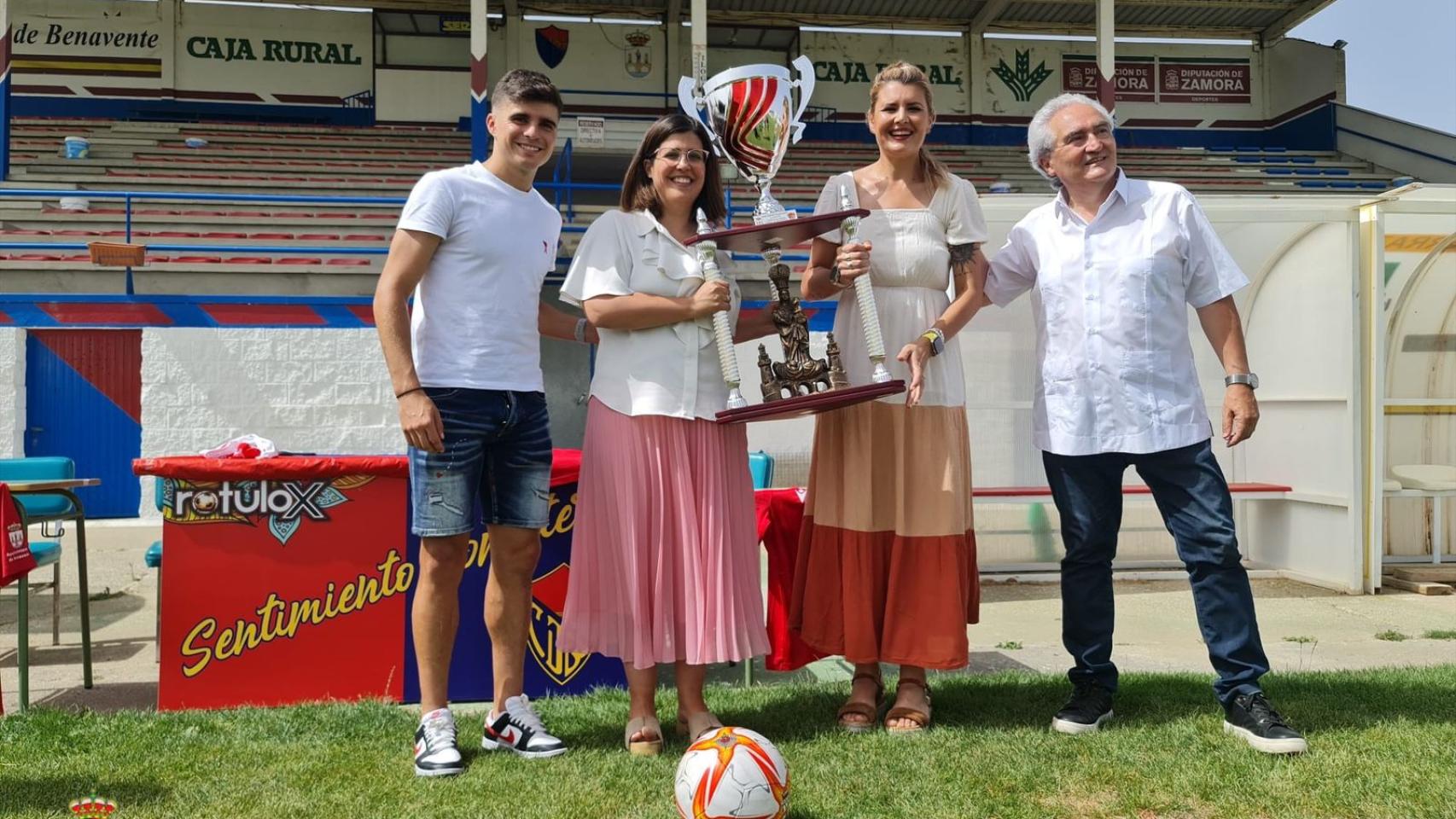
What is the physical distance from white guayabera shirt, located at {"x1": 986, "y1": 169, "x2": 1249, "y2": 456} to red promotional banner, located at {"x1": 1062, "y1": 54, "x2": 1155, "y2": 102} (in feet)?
58.1

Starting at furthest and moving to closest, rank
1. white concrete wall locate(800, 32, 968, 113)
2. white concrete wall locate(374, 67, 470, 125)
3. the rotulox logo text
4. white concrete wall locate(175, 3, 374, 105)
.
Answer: white concrete wall locate(800, 32, 968, 113)
white concrete wall locate(374, 67, 470, 125)
white concrete wall locate(175, 3, 374, 105)
the rotulox logo text

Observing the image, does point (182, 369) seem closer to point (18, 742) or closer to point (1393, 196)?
point (18, 742)

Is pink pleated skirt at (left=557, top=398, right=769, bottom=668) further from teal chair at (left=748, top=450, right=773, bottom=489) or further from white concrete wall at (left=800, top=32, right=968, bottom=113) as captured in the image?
white concrete wall at (left=800, top=32, right=968, bottom=113)

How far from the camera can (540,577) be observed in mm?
3609

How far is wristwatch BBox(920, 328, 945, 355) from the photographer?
9.21 feet

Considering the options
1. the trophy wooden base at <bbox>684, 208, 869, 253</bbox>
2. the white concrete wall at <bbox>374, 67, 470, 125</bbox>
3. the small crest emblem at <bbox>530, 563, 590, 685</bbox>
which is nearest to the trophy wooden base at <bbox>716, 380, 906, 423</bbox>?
the trophy wooden base at <bbox>684, 208, 869, 253</bbox>

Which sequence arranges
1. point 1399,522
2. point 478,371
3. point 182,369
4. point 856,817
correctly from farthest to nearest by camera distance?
point 182,369 → point 1399,522 → point 478,371 → point 856,817

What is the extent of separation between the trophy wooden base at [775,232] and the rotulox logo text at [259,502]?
160 cm

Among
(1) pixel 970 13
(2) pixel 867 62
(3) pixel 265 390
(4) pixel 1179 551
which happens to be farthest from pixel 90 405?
(1) pixel 970 13

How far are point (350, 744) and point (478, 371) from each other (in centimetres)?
117

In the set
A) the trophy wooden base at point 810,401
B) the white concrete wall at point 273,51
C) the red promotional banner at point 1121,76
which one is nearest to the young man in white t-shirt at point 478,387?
the trophy wooden base at point 810,401

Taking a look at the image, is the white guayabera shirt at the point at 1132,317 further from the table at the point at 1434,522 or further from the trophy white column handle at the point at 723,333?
the table at the point at 1434,522

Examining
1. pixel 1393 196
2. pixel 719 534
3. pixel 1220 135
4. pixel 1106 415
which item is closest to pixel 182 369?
pixel 719 534

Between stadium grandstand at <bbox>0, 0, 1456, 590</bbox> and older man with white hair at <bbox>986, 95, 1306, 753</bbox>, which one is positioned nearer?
older man with white hair at <bbox>986, 95, 1306, 753</bbox>
